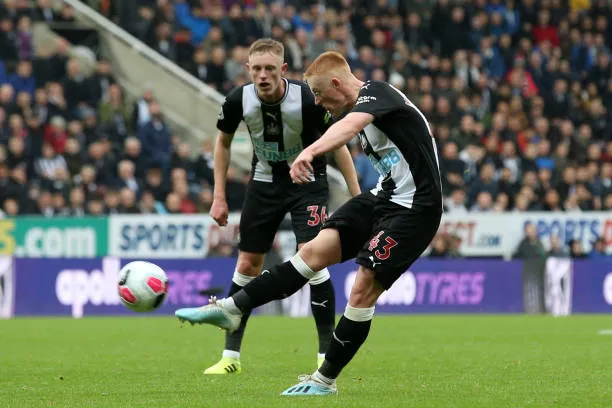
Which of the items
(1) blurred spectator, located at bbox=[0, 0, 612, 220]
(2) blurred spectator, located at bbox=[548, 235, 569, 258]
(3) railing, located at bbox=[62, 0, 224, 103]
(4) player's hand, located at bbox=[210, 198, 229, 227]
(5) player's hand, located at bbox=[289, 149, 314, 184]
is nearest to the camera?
(5) player's hand, located at bbox=[289, 149, 314, 184]

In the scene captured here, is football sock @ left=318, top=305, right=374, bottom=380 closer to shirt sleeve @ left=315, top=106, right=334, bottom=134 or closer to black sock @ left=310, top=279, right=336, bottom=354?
black sock @ left=310, top=279, right=336, bottom=354

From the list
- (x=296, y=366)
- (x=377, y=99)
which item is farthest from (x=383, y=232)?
(x=296, y=366)

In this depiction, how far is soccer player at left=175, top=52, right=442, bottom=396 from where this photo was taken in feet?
23.9

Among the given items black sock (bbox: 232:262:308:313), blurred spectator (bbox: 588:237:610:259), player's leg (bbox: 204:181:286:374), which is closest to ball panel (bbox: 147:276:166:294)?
black sock (bbox: 232:262:308:313)

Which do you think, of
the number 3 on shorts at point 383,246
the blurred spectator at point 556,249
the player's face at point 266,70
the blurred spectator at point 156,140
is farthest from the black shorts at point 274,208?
the blurred spectator at point 556,249

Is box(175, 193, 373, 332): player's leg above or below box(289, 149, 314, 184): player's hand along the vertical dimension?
below

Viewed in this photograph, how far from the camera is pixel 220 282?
18953mm

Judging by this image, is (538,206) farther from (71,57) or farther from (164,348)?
(164,348)

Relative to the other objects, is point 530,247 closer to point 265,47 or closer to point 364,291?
point 265,47

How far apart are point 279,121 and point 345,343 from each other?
7.42 ft

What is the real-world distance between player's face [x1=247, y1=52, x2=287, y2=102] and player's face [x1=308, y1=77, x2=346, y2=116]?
96cm

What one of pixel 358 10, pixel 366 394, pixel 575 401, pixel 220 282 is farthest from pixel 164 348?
pixel 358 10

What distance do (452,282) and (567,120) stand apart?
617cm

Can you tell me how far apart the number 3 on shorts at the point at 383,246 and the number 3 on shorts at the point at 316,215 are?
1.82 metres
